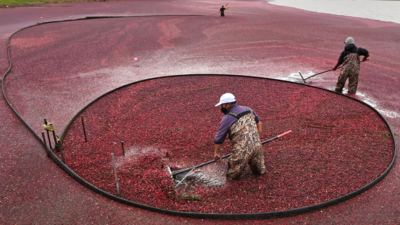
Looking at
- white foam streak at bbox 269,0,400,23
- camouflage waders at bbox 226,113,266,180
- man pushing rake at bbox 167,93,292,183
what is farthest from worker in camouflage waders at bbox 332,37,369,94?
white foam streak at bbox 269,0,400,23

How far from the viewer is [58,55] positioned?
1360cm

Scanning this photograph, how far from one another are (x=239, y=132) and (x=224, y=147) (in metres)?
1.60

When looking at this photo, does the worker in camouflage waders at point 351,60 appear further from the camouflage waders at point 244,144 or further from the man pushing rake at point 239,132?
the camouflage waders at point 244,144

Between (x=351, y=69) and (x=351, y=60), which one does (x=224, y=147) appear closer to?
(x=351, y=69)

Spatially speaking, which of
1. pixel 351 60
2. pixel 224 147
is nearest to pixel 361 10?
pixel 351 60

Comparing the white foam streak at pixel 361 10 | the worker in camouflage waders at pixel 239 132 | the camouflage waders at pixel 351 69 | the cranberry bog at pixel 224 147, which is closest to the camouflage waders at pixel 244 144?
the worker in camouflage waders at pixel 239 132

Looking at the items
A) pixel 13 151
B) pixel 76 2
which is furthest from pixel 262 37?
pixel 76 2

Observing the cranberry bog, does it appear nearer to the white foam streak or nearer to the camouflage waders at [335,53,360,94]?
the camouflage waders at [335,53,360,94]

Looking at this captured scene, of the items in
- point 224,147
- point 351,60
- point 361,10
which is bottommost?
point 224,147

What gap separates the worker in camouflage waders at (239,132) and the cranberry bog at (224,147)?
1.80 feet

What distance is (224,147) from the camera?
6.71m

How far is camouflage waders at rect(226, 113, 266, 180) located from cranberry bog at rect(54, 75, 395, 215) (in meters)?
0.40

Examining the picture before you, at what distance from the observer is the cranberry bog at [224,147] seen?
5.21 meters

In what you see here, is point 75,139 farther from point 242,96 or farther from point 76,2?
point 76,2
